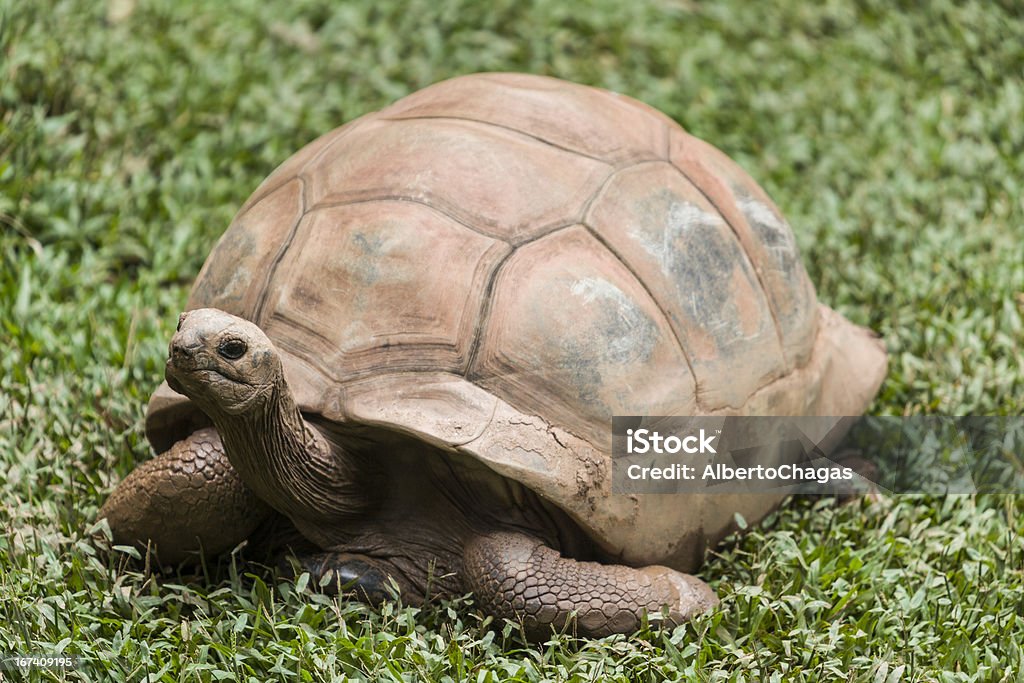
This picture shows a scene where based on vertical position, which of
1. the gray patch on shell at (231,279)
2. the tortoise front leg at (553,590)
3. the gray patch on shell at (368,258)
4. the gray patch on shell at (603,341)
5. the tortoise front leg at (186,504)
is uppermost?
the gray patch on shell at (368,258)

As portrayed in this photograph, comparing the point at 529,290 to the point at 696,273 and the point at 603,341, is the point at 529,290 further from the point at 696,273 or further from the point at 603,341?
the point at 696,273

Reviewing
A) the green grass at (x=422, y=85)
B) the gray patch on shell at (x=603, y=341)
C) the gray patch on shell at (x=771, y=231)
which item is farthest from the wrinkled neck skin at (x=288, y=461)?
the gray patch on shell at (x=771, y=231)

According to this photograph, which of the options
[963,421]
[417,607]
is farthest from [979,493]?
[417,607]

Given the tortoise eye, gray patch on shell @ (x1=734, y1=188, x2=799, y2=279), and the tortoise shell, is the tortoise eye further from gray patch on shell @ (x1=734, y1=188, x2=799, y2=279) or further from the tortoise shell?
gray patch on shell @ (x1=734, y1=188, x2=799, y2=279)

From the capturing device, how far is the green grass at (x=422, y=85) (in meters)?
3.00

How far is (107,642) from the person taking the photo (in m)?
2.92

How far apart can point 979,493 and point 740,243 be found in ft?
3.60

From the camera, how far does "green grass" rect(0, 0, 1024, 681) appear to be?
300 centimetres

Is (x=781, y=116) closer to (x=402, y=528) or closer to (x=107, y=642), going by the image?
(x=402, y=528)

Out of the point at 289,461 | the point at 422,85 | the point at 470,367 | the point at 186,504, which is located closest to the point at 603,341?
the point at 470,367

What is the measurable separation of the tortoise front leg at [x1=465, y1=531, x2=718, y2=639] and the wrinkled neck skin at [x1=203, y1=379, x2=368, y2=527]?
1.18ft

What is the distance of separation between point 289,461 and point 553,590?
2.32ft

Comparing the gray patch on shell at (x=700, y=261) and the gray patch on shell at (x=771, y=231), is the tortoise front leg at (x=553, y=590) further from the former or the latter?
the gray patch on shell at (x=771, y=231)

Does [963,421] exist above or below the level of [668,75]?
below
